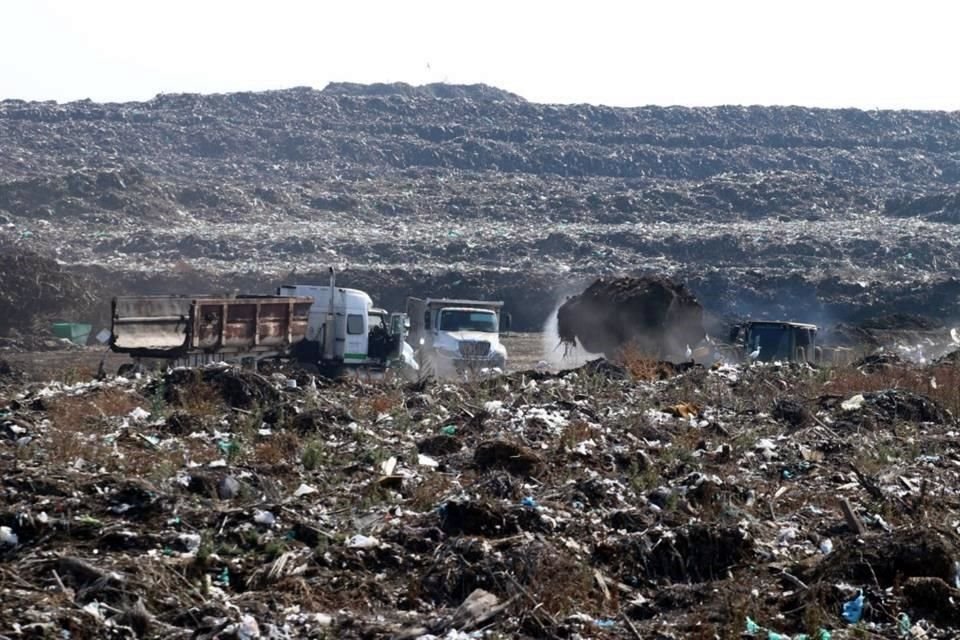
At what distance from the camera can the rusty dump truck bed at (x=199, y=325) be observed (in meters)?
16.7

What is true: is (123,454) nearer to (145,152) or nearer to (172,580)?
(172,580)

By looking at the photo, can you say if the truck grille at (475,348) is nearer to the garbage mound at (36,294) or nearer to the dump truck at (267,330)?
the dump truck at (267,330)

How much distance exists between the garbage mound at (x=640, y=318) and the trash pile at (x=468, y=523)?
36.1ft

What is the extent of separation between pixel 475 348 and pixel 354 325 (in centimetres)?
204

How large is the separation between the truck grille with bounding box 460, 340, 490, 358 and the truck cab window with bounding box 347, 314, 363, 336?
1.75m

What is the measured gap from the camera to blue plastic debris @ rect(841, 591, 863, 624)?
19.0 ft

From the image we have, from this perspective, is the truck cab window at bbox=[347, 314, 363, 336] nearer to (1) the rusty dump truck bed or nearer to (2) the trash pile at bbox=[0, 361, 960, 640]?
(1) the rusty dump truck bed

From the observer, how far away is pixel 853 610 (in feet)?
19.2

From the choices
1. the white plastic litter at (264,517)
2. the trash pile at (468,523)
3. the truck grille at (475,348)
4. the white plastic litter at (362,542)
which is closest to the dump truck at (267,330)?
the truck grille at (475,348)

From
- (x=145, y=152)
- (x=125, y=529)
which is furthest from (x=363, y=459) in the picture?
(x=145, y=152)

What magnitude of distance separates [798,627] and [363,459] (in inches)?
154

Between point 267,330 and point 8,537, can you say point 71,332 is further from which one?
point 8,537

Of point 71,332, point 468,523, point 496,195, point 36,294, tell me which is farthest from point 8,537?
point 496,195

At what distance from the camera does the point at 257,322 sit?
1778cm
